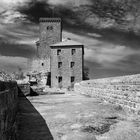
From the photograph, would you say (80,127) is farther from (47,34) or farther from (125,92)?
(47,34)

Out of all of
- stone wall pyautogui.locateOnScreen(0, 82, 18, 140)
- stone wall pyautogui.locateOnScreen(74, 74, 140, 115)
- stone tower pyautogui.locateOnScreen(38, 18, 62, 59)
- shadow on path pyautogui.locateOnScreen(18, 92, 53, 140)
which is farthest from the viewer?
stone tower pyautogui.locateOnScreen(38, 18, 62, 59)

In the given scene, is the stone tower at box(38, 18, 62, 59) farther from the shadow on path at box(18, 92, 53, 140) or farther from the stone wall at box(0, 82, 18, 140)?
the stone wall at box(0, 82, 18, 140)

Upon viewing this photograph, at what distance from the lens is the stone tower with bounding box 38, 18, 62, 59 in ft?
136

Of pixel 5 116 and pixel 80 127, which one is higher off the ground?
pixel 5 116

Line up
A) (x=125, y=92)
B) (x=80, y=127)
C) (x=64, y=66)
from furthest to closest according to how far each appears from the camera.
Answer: (x=64, y=66) → (x=125, y=92) → (x=80, y=127)

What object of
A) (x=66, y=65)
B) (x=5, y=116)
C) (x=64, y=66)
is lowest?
(x=5, y=116)

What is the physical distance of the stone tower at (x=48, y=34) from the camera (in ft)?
136

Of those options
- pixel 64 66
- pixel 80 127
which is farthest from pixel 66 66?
pixel 80 127

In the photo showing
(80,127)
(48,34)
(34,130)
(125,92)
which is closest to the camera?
(34,130)

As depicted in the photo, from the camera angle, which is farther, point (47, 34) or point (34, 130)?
point (47, 34)

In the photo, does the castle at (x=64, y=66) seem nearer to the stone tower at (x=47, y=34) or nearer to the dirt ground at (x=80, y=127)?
the stone tower at (x=47, y=34)

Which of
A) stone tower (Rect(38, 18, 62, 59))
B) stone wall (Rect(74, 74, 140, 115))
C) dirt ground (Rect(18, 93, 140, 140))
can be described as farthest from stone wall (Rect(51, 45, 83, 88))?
dirt ground (Rect(18, 93, 140, 140))

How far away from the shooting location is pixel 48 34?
137 ft

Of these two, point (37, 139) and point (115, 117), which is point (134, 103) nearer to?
point (115, 117)
